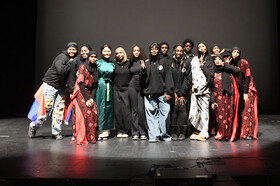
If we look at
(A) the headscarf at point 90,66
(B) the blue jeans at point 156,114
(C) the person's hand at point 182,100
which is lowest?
(B) the blue jeans at point 156,114

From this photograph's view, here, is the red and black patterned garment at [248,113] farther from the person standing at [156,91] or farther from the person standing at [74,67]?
the person standing at [74,67]

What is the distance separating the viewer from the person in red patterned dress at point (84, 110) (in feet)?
14.7

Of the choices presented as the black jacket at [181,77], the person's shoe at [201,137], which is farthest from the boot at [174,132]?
the black jacket at [181,77]

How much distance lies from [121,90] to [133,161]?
1.68 metres

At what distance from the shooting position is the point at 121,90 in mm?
4910

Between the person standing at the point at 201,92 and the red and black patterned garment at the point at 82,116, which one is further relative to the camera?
the person standing at the point at 201,92

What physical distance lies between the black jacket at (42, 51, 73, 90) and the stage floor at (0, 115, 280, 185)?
30.9 inches

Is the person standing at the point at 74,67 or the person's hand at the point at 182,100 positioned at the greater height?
the person standing at the point at 74,67

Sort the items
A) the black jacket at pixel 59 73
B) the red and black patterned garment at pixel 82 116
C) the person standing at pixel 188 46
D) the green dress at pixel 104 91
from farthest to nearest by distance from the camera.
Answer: the person standing at pixel 188 46 < the green dress at pixel 104 91 < the black jacket at pixel 59 73 < the red and black patterned garment at pixel 82 116

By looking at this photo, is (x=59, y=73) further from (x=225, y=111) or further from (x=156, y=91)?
(x=225, y=111)

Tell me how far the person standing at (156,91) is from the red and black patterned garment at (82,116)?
2.47ft

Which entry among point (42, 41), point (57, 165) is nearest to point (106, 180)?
point (57, 165)

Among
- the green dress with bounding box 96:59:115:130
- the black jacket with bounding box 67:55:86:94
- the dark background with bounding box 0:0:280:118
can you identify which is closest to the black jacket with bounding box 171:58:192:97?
the green dress with bounding box 96:59:115:130

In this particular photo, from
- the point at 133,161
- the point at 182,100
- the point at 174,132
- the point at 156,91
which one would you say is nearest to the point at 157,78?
the point at 156,91
